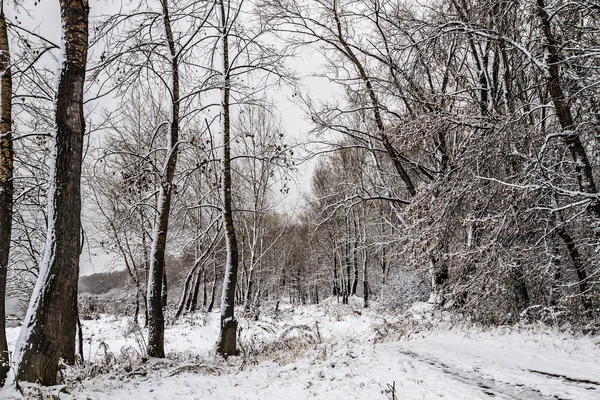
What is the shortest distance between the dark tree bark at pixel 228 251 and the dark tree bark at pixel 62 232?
3130mm

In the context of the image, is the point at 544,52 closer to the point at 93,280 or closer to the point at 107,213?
the point at 107,213

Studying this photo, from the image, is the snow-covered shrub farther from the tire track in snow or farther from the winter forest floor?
the tire track in snow

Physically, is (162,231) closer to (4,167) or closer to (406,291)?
(4,167)

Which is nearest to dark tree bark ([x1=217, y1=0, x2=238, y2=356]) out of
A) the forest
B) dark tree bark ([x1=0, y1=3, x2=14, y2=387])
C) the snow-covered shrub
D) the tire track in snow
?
the forest

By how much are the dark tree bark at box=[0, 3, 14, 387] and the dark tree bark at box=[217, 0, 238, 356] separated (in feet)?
12.6

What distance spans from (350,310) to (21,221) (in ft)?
44.2

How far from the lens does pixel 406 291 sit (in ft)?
48.5

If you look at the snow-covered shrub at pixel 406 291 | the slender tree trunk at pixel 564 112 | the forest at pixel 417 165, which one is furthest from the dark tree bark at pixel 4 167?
the snow-covered shrub at pixel 406 291

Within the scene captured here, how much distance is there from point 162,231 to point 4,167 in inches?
113

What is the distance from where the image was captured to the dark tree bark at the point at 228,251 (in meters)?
8.19

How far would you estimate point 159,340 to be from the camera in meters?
7.06

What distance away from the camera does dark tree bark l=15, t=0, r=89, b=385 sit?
13.5 feet

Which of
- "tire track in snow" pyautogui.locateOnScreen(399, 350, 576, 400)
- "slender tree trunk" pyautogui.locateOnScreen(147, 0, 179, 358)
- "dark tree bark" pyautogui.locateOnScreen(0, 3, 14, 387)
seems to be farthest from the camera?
"slender tree trunk" pyautogui.locateOnScreen(147, 0, 179, 358)

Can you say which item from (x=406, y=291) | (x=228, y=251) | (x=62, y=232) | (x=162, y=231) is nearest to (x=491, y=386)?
(x=62, y=232)
